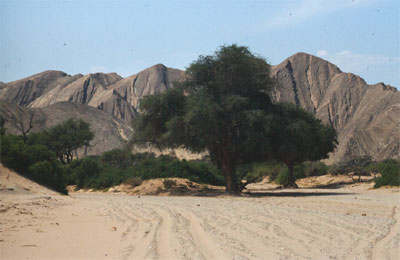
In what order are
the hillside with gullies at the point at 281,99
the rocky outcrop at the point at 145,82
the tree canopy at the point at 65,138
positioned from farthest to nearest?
the rocky outcrop at the point at 145,82
the hillside with gullies at the point at 281,99
the tree canopy at the point at 65,138

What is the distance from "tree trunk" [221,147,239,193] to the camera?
23.1m

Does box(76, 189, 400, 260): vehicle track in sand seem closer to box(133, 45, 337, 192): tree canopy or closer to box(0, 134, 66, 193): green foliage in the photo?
box(0, 134, 66, 193): green foliage

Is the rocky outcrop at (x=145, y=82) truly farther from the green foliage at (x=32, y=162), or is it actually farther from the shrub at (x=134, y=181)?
the green foliage at (x=32, y=162)

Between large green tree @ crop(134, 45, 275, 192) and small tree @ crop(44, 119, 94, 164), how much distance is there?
3013 cm

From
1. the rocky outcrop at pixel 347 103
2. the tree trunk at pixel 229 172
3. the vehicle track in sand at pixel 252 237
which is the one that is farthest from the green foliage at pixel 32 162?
the rocky outcrop at pixel 347 103

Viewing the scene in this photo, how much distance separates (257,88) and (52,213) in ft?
49.8

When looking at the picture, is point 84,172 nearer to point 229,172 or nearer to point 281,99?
point 229,172

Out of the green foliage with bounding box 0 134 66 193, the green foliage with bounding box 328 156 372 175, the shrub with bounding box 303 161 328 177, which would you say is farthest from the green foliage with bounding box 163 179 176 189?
the shrub with bounding box 303 161 328 177

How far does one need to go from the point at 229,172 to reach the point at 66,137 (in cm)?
3387

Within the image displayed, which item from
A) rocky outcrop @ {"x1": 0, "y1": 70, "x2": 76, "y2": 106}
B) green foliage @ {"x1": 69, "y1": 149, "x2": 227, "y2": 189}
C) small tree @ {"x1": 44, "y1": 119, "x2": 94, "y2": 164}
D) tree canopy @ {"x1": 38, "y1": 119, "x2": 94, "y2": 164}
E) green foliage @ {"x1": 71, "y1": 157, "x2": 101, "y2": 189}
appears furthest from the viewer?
rocky outcrop @ {"x1": 0, "y1": 70, "x2": 76, "y2": 106}

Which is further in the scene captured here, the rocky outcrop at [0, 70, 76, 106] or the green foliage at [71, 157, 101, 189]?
the rocky outcrop at [0, 70, 76, 106]

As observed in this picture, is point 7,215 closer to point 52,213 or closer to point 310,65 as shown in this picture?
point 52,213

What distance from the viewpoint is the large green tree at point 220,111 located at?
20.8m

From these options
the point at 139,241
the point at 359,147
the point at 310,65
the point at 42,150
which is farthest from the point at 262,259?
the point at 310,65
